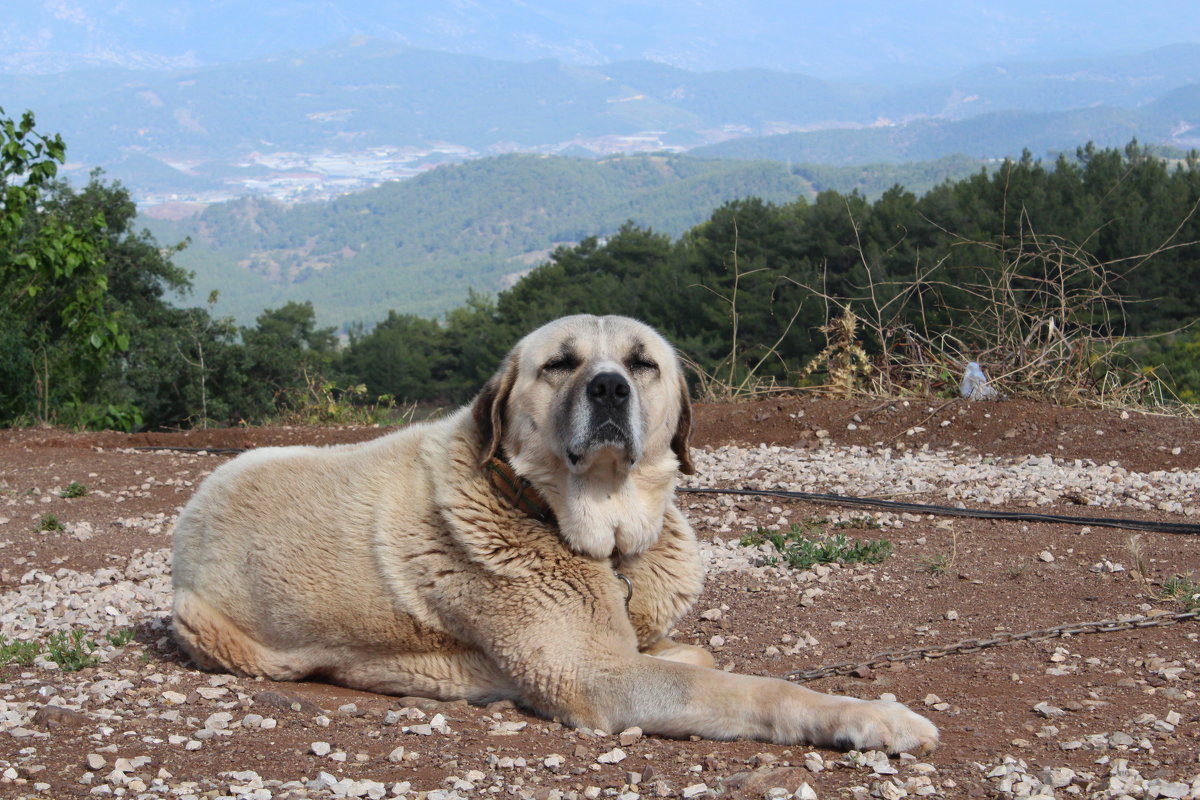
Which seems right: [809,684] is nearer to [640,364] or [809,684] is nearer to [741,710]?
[741,710]

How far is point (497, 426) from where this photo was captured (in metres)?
3.98

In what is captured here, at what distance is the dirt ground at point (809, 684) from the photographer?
9.84 ft

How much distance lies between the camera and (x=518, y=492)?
3.96 meters

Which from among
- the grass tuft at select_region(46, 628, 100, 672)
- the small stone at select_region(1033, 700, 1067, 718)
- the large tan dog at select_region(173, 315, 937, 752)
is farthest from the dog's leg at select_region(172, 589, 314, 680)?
the small stone at select_region(1033, 700, 1067, 718)

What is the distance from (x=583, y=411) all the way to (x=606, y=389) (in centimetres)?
11

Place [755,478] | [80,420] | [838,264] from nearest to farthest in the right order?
1. [755,478]
2. [80,420]
3. [838,264]

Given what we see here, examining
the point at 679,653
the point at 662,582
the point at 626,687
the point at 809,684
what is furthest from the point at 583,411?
the point at 809,684

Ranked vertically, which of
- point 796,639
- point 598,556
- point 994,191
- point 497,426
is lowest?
point 796,639

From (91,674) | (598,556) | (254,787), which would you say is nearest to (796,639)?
(598,556)

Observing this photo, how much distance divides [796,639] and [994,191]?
39367 millimetres

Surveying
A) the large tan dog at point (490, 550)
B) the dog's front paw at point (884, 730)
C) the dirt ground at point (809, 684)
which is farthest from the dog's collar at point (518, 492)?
the dog's front paw at point (884, 730)

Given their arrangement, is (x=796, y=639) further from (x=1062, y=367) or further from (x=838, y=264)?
(x=838, y=264)

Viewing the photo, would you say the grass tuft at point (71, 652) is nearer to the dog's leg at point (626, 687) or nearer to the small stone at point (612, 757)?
the dog's leg at point (626, 687)

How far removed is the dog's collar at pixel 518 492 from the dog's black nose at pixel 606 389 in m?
0.45
